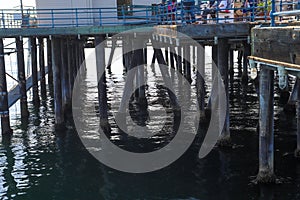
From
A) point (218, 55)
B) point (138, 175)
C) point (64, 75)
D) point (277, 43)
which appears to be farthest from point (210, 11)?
point (64, 75)

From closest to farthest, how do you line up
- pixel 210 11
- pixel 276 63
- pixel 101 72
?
pixel 276 63
pixel 210 11
pixel 101 72

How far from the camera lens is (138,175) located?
15133 mm

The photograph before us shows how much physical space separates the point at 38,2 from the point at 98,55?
17.7ft

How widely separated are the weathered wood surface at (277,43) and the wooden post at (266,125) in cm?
76

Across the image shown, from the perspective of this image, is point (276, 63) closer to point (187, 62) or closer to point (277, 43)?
point (277, 43)

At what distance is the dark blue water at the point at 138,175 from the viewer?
13.5m

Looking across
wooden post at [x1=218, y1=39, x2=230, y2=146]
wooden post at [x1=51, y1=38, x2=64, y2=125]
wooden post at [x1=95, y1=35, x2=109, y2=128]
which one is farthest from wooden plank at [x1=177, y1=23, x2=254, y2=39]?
wooden post at [x1=51, y1=38, x2=64, y2=125]

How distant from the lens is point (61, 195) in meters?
13.8

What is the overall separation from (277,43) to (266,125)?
320 centimetres

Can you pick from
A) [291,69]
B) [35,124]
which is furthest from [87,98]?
[291,69]

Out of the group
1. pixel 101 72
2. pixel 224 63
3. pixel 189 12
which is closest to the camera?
pixel 189 12

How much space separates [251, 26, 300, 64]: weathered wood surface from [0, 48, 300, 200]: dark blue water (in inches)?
175

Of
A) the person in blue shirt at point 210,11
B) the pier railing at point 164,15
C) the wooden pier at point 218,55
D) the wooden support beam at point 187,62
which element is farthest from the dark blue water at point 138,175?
the wooden support beam at point 187,62

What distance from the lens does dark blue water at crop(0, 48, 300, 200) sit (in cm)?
1349
